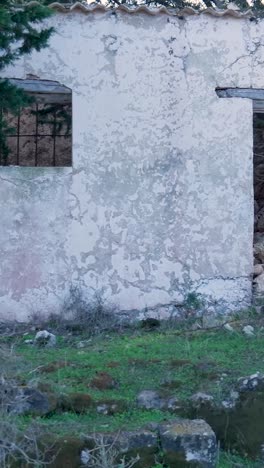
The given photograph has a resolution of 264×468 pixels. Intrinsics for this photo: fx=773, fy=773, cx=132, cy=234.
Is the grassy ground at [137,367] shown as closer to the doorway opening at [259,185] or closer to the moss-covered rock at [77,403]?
the moss-covered rock at [77,403]

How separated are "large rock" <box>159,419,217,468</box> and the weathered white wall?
3663 mm

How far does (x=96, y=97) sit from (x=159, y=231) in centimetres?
155

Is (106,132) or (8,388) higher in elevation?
(106,132)

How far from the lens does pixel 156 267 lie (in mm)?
8125

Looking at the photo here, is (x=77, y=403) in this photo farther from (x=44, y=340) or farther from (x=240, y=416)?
(x=44, y=340)

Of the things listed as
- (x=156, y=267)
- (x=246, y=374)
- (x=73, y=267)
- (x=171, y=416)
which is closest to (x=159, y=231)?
(x=156, y=267)

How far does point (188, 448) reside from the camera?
439 cm

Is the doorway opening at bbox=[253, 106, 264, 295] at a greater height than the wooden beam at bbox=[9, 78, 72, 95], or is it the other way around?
the wooden beam at bbox=[9, 78, 72, 95]

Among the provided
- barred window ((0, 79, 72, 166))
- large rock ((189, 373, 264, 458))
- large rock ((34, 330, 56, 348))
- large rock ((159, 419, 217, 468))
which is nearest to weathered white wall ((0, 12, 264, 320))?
barred window ((0, 79, 72, 166))

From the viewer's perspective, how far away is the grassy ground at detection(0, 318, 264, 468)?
488cm

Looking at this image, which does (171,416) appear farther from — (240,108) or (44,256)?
(240,108)

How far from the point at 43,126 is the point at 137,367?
17.6ft

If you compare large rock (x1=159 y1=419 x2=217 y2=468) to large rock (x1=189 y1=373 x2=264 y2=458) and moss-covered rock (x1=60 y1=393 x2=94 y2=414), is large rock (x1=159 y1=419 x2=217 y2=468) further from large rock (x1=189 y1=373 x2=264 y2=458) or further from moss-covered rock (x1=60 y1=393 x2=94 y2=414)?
moss-covered rock (x1=60 y1=393 x2=94 y2=414)

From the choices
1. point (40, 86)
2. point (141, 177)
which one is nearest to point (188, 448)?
point (141, 177)
